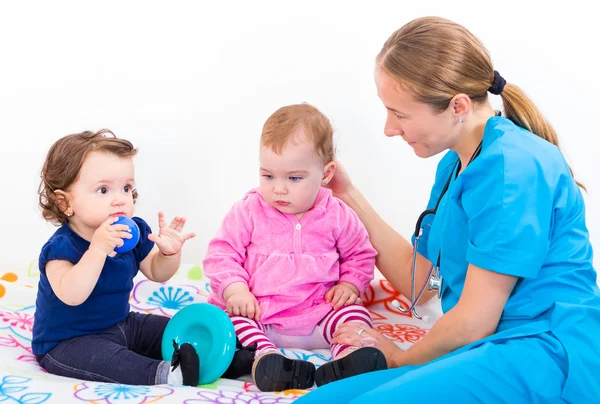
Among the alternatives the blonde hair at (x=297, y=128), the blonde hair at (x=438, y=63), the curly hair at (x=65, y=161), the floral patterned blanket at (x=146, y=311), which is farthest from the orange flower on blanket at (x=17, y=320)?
the blonde hair at (x=438, y=63)

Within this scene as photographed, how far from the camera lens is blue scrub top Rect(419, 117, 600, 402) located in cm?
184

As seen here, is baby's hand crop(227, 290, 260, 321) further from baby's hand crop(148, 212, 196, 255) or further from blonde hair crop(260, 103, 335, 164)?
blonde hair crop(260, 103, 335, 164)

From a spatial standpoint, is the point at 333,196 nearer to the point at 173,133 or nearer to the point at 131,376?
the point at 131,376

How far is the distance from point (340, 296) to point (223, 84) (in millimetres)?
1458

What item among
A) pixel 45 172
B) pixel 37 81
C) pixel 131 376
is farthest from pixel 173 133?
pixel 131 376

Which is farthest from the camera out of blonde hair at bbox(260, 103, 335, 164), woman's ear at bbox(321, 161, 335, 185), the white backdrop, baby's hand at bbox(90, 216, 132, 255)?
the white backdrop

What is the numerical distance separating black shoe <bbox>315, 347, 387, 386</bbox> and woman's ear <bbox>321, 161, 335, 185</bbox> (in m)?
0.64

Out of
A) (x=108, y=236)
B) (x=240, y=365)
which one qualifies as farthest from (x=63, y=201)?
(x=240, y=365)

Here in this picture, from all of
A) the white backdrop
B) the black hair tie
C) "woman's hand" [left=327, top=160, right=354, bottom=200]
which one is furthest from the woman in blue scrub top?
the white backdrop

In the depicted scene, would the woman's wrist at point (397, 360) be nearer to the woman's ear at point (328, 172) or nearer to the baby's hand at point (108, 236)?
the woman's ear at point (328, 172)

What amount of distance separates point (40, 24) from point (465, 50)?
2.42m

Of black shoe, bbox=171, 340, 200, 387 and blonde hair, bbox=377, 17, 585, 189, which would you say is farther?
black shoe, bbox=171, 340, 200, 387

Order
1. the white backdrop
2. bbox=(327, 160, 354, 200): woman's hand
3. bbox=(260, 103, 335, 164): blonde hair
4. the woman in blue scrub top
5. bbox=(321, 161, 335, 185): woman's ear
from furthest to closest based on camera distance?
the white backdrop, bbox=(327, 160, 354, 200): woman's hand, bbox=(321, 161, 335, 185): woman's ear, bbox=(260, 103, 335, 164): blonde hair, the woman in blue scrub top

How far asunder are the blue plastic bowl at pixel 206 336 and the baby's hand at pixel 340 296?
0.38 meters
